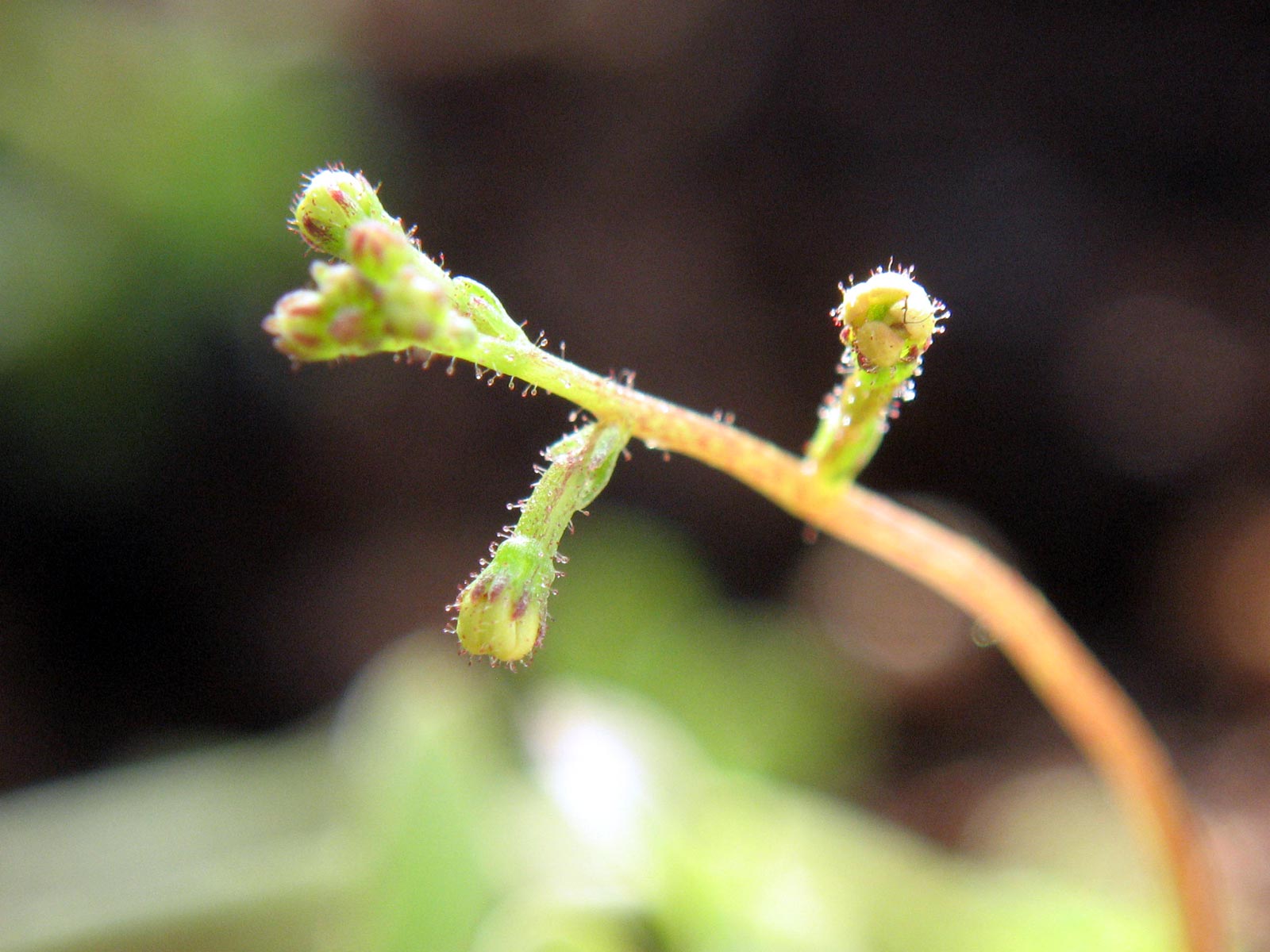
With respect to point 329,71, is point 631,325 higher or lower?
lower

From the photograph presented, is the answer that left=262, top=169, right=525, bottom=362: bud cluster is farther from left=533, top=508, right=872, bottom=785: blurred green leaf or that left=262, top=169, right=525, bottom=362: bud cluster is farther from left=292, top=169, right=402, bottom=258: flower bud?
left=533, top=508, right=872, bottom=785: blurred green leaf

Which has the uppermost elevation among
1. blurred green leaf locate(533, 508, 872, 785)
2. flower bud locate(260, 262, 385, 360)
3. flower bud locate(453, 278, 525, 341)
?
blurred green leaf locate(533, 508, 872, 785)

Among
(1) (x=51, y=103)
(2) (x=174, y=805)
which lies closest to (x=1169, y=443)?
(2) (x=174, y=805)

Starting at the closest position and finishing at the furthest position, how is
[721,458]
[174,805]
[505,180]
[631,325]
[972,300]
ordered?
1. [721,458]
2. [174,805]
3. [972,300]
4. [631,325]
5. [505,180]

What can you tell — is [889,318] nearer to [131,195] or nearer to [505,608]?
[505,608]

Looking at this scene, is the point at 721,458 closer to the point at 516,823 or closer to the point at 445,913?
the point at 445,913

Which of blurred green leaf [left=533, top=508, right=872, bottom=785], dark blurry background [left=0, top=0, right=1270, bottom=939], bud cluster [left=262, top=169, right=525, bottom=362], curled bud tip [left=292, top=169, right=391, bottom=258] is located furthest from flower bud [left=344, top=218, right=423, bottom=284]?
dark blurry background [left=0, top=0, right=1270, bottom=939]

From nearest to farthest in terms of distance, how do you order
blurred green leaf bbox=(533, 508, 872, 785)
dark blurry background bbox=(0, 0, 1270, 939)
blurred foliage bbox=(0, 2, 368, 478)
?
blurred green leaf bbox=(533, 508, 872, 785) < dark blurry background bbox=(0, 0, 1270, 939) < blurred foliage bbox=(0, 2, 368, 478)

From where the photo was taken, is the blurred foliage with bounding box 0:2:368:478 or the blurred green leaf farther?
the blurred foliage with bounding box 0:2:368:478
